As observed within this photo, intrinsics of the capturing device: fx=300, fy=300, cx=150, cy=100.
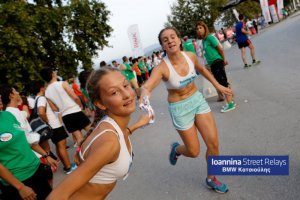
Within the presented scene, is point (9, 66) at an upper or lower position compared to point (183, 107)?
upper

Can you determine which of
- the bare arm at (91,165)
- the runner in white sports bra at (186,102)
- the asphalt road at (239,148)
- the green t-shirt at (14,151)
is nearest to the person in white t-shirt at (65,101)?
the asphalt road at (239,148)

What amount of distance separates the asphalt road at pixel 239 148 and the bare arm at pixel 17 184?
5.27 ft

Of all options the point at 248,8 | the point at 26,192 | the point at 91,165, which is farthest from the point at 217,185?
the point at 248,8

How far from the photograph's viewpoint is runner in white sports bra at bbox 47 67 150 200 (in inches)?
62.4

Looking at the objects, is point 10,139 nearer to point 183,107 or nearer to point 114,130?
point 114,130

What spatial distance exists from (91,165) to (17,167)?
1313 millimetres

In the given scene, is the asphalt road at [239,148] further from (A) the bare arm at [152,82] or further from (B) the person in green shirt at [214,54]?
(A) the bare arm at [152,82]

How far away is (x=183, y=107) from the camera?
11.2 feet

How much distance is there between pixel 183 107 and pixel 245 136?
1.80 m

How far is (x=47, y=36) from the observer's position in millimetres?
14805

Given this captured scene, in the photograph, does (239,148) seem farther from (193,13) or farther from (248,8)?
(248,8)

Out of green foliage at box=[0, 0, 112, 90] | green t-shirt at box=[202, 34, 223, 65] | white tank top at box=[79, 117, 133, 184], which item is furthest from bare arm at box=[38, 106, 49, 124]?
green foliage at box=[0, 0, 112, 90]

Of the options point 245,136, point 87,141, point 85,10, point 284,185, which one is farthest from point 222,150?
point 85,10

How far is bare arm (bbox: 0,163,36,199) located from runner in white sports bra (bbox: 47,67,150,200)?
2.68 feet
